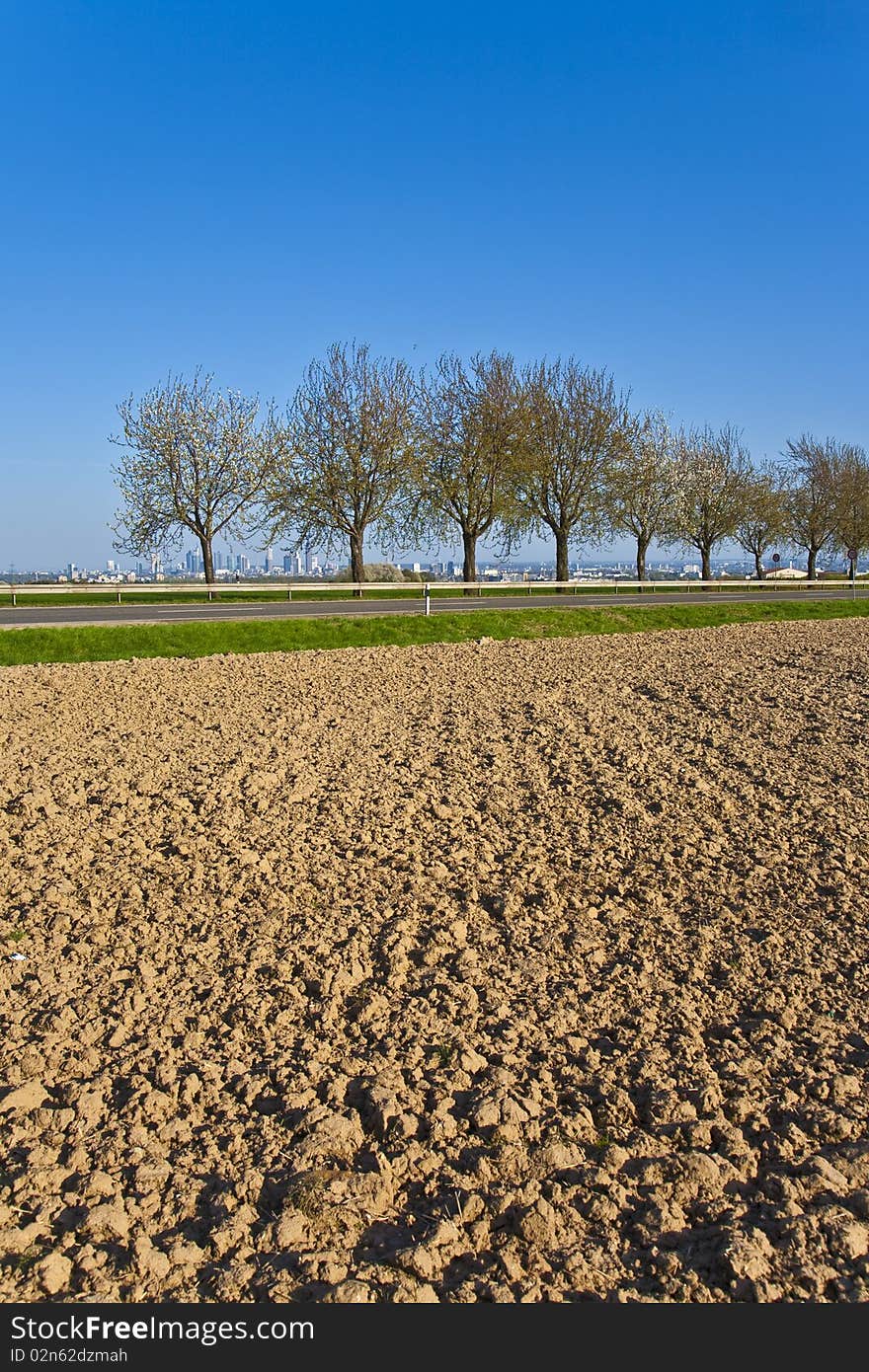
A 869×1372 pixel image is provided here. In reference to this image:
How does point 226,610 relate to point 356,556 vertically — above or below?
below

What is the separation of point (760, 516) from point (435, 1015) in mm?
55319

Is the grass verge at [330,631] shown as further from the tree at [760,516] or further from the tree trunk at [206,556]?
the tree at [760,516]

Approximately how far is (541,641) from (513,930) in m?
12.7

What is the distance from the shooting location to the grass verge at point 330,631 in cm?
1711

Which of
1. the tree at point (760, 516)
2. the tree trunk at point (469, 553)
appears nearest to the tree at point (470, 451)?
the tree trunk at point (469, 553)

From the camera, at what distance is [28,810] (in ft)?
25.7

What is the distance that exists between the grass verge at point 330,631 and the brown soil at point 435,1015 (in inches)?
Result: 302

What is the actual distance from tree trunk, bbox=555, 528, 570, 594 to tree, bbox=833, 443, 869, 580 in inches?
911

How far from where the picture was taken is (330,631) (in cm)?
1964

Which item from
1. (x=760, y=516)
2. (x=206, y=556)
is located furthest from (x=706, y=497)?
(x=206, y=556)

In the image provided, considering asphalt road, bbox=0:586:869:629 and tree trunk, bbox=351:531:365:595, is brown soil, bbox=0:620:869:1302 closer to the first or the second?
asphalt road, bbox=0:586:869:629

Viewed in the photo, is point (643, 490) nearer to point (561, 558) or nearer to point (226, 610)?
Result: point (561, 558)

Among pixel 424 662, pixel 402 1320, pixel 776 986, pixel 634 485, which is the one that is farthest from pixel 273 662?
pixel 634 485

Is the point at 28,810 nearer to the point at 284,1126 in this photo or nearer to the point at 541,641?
the point at 284,1126
